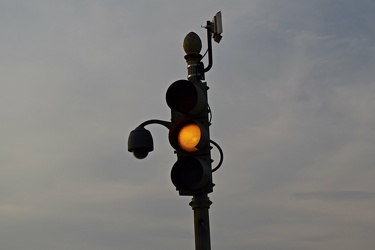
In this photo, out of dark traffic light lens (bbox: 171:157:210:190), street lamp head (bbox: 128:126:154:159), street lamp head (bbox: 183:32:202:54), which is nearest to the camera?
dark traffic light lens (bbox: 171:157:210:190)

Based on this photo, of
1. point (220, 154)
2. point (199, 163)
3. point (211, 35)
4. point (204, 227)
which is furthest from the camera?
point (211, 35)

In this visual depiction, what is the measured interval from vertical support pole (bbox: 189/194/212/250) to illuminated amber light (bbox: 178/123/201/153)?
1.25 ft

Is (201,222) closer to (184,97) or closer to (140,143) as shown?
(184,97)

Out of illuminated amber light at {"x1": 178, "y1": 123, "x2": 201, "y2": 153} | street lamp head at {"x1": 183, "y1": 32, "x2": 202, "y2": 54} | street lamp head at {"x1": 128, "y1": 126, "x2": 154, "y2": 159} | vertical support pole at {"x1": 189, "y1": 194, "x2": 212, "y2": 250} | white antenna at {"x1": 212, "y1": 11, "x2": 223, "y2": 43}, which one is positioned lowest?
vertical support pole at {"x1": 189, "y1": 194, "x2": 212, "y2": 250}

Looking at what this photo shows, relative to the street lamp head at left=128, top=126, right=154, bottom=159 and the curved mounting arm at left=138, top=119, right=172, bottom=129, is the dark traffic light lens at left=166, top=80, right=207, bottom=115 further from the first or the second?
the street lamp head at left=128, top=126, right=154, bottom=159

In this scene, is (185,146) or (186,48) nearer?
(185,146)

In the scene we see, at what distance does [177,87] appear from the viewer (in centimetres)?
395

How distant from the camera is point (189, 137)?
154 inches

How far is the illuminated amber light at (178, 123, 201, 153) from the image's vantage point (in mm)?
3887

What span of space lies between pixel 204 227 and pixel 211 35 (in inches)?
65.1

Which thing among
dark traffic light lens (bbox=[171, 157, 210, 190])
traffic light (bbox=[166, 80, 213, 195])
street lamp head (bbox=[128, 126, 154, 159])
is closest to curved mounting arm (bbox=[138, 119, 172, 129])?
street lamp head (bbox=[128, 126, 154, 159])

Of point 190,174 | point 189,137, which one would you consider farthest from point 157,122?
point 190,174

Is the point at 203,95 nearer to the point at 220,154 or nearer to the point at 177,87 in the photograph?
the point at 177,87

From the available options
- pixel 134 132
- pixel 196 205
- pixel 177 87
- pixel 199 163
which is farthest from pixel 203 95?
pixel 134 132
